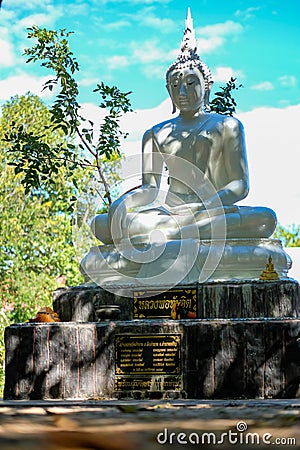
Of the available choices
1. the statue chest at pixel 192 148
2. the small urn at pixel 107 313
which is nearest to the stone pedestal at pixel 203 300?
the small urn at pixel 107 313

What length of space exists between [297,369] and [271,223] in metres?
2.11

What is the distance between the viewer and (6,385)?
596 cm

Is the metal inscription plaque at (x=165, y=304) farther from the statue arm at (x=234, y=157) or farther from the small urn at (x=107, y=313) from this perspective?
the statue arm at (x=234, y=157)

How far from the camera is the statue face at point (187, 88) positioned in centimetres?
834

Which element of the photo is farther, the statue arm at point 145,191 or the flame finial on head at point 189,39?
the flame finial on head at point 189,39

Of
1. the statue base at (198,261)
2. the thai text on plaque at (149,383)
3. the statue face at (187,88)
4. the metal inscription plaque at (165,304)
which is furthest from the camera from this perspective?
the statue face at (187,88)

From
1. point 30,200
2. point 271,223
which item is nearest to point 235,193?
point 271,223

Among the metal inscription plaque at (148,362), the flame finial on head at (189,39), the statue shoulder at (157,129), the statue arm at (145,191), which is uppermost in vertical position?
the flame finial on head at (189,39)

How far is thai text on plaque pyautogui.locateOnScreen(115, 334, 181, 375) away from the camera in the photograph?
Result: 5.86 metres

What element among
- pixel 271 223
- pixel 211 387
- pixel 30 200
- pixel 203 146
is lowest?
pixel 211 387

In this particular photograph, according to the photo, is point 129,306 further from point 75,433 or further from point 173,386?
point 75,433

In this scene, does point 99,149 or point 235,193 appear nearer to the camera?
→ point 235,193

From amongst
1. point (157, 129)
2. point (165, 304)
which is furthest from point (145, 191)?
point (165, 304)

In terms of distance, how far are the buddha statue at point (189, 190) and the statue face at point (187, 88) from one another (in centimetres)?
1
